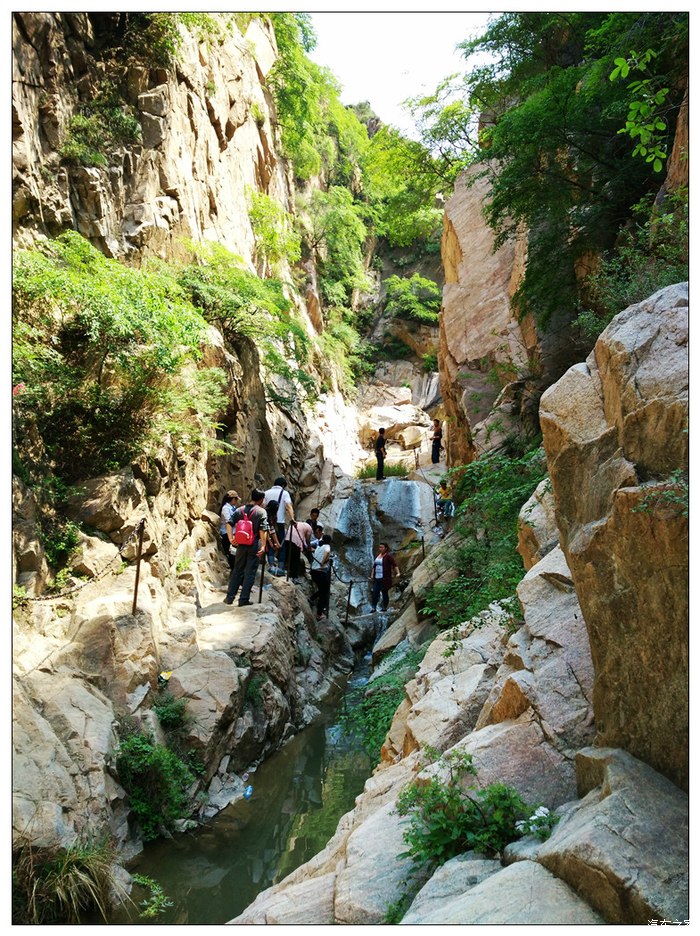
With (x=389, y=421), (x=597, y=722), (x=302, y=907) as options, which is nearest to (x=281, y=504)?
(x=302, y=907)

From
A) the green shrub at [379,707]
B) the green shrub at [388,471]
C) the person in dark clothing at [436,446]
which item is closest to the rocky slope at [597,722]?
the green shrub at [379,707]

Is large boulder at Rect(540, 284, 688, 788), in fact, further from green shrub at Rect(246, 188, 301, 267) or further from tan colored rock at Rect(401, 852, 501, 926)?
green shrub at Rect(246, 188, 301, 267)

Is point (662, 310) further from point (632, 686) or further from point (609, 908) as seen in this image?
point (609, 908)

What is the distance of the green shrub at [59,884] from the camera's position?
16.2ft

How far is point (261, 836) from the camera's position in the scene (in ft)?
24.1

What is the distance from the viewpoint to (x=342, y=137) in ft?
102

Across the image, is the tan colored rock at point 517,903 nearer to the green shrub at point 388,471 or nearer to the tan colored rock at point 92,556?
the tan colored rock at point 92,556

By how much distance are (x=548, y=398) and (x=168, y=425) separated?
7073 mm

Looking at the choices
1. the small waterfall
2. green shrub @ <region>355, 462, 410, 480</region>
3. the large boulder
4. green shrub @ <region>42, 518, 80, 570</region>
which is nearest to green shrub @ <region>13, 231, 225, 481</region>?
green shrub @ <region>42, 518, 80, 570</region>

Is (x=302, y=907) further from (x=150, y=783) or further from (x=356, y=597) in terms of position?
(x=356, y=597)

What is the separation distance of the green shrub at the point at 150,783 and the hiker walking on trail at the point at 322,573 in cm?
713

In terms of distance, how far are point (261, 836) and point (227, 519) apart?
Result: 5.75 metres

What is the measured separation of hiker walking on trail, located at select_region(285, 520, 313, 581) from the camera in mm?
13352
